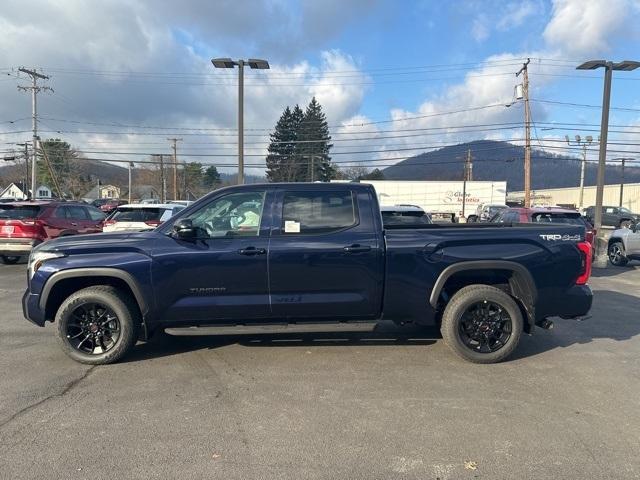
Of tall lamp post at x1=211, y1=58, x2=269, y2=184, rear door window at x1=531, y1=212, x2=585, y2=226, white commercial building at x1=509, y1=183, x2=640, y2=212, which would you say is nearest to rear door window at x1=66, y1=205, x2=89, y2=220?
tall lamp post at x1=211, y1=58, x2=269, y2=184

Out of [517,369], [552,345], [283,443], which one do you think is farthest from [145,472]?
[552,345]

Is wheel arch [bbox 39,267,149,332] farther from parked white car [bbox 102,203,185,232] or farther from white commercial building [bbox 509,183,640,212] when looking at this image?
white commercial building [bbox 509,183,640,212]

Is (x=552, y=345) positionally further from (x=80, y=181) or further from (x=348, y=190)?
(x=80, y=181)

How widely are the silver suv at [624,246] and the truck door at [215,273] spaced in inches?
494

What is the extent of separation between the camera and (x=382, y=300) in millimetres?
5145

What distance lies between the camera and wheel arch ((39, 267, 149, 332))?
495cm

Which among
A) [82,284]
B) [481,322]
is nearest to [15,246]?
[82,284]

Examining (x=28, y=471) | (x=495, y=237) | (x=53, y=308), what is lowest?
(x=28, y=471)

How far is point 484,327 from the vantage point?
5.23 meters

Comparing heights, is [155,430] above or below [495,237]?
below

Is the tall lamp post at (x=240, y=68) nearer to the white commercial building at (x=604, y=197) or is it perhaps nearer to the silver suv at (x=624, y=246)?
the silver suv at (x=624, y=246)

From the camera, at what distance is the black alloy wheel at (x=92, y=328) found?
16.8ft

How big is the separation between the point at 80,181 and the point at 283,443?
92833 mm

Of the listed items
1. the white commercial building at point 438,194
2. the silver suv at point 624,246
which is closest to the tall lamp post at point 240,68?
the silver suv at point 624,246
